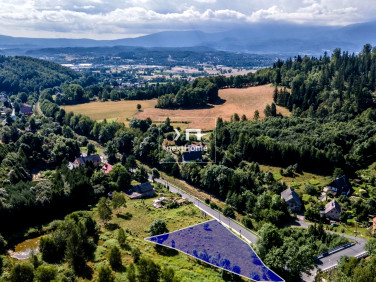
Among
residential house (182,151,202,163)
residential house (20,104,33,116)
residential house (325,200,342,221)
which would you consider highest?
residential house (20,104,33,116)

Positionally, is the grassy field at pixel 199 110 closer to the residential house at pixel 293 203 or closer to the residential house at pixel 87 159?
the residential house at pixel 87 159

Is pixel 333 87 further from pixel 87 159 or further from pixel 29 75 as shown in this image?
pixel 29 75

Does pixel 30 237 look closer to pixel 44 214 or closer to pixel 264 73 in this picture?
pixel 44 214

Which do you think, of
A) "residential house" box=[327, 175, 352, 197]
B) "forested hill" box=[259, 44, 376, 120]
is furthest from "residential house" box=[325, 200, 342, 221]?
"forested hill" box=[259, 44, 376, 120]

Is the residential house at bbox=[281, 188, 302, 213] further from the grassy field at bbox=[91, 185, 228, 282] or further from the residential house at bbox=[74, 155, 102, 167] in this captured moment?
the residential house at bbox=[74, 155, 102, 167]

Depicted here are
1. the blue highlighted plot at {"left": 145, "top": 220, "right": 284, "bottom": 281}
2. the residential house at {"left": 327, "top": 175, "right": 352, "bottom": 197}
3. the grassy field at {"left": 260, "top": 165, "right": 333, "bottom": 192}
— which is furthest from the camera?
the grassy field at {"left": 260, "top": 165, "right": 333, "bottom": 192}

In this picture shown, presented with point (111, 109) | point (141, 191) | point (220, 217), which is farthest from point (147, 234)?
point (111, 109)
